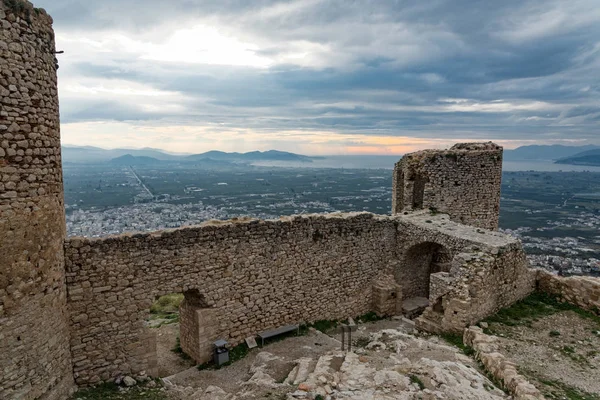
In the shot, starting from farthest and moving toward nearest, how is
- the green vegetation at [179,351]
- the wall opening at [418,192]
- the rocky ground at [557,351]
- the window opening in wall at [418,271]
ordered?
the wall opening at [418,192], the window opening in wall at [418,271], the green vegetation at [179,351], the rocky ground at [557,351]

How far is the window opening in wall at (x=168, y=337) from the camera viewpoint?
38.4 feet

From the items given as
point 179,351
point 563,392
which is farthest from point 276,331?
point 563,392

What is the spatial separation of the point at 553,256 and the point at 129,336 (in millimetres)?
31468

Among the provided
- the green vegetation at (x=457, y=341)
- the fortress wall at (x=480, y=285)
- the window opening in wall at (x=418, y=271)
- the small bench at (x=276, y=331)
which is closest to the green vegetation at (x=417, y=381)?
the green vegetation at (x=457, y=341)

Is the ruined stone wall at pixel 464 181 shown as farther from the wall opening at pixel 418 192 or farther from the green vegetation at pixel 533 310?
the green vegetation at pixel 533 310

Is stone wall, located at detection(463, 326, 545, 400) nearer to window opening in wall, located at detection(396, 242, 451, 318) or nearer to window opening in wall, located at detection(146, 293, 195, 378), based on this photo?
window opening in wall, located at detection(396, 242, 451, 318)

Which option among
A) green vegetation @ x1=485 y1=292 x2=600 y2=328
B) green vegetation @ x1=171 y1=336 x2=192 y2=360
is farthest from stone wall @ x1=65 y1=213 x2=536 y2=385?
green vegetation @ x1=485 y1=292 x2=600 y2=328

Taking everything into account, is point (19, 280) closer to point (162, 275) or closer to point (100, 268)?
point (100, 268)

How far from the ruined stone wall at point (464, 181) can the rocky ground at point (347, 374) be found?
249 inches

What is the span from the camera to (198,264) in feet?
36.7

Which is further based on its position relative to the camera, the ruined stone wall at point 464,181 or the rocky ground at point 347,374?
the ruined stone wall at point 464,181

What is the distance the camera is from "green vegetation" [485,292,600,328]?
12.3 metres

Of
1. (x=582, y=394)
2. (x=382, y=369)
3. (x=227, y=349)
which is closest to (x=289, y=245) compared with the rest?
(x=227, y=349)

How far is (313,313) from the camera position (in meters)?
13.9
